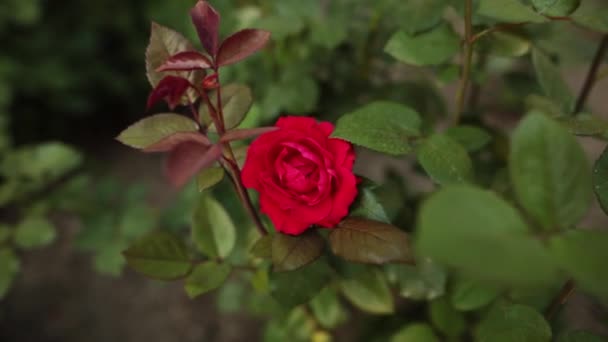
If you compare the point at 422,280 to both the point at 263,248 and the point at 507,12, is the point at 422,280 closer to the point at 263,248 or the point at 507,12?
the point at 263,248

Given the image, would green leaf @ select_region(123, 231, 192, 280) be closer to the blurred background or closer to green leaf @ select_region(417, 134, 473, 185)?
the blurred background

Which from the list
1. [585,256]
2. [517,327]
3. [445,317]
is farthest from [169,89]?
[445,317]

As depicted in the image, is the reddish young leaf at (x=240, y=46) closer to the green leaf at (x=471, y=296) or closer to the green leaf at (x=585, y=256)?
the green leaf at (x=585, y=256)

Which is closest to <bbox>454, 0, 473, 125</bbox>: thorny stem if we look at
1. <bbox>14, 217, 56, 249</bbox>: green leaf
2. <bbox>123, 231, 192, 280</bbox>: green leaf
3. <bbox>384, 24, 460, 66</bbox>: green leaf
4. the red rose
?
<bbox>384, 24, 460, 66</bbox>: green leaf

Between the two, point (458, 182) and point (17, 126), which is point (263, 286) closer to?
point (458, 182)

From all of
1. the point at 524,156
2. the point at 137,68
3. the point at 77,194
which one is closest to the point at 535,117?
the point at 524,156
